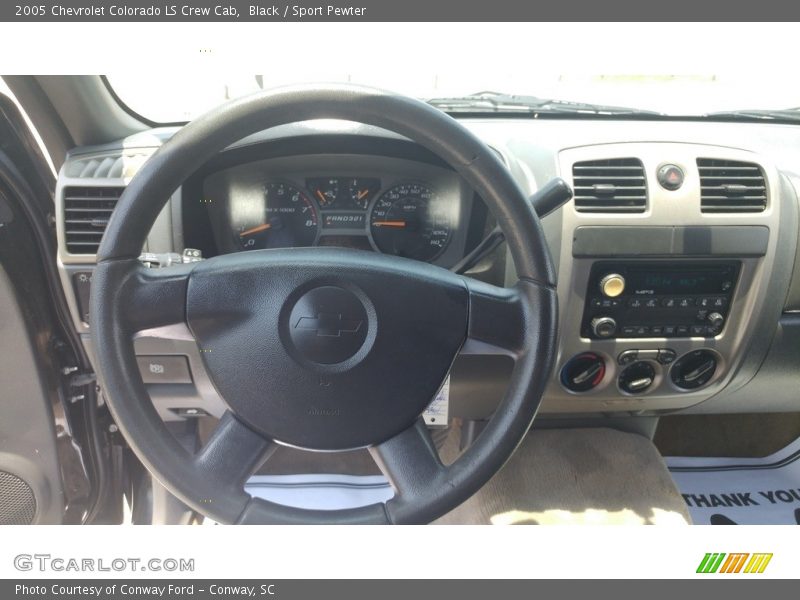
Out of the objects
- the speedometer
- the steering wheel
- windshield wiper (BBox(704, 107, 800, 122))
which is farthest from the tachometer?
windshield wiper (BBox(704, 107, 800, 122))

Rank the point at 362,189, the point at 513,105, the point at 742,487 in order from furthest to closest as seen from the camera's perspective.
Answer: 1. the point at 742,487
2. the point at 513,105
3. the point at 362,189

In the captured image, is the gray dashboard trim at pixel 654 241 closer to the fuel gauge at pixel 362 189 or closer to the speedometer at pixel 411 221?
the speedometer at pixel 411 221

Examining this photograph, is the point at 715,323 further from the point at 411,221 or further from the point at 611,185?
the point at 411,221

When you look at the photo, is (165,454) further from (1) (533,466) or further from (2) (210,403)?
(1) (533,466)

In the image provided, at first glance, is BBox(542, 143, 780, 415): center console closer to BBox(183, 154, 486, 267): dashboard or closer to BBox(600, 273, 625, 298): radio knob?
BBox(600, 273, 625, 298): radio knob

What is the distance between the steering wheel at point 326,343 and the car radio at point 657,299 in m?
0.47

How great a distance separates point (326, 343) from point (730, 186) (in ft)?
3.14

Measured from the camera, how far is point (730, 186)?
128 centimetres

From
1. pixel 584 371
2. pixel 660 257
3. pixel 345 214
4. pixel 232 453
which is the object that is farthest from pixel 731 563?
pixel 345 214

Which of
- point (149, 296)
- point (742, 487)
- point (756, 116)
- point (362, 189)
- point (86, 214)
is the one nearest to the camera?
point (149, 296)

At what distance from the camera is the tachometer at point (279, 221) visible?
130cm

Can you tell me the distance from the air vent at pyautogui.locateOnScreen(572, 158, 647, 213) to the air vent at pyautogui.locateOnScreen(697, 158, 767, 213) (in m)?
0.14

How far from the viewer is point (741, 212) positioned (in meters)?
1.29

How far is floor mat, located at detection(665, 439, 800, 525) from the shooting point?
172cm
